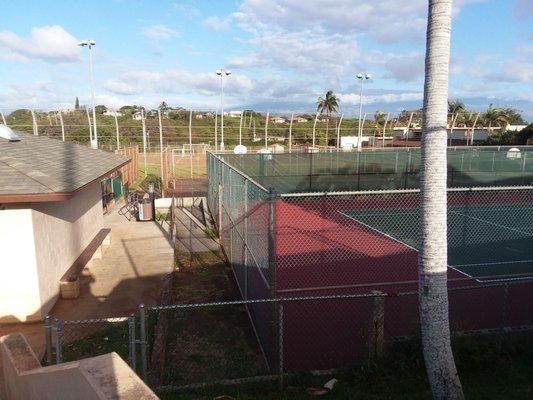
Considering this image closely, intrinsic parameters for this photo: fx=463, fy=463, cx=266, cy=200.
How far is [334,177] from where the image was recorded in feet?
77.6

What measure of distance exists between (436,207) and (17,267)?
801 cm

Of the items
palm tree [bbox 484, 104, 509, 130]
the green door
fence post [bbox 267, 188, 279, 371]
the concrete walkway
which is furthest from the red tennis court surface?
palm tree [bbox 484, 104, 509, 130]

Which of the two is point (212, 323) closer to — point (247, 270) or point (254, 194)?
point (247, 270)

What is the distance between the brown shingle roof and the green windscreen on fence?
10085 mm

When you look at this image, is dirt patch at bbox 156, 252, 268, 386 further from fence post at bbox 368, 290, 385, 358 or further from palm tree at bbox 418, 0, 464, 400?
palm tree at bbox 418, 0, 464, 400

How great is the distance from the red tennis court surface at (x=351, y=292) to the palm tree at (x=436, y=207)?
1662 millimetres

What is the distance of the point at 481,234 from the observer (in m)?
15.8

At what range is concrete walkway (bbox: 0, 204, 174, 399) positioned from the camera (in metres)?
9.47

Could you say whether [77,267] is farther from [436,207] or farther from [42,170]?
[436,207]

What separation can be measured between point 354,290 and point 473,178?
682 inches

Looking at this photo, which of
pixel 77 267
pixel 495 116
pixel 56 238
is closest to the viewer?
pixel 56 238

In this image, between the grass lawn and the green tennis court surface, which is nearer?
the grass lawn

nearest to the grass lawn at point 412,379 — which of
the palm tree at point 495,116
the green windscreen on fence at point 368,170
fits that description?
the green windscreen on fence at point 368,170

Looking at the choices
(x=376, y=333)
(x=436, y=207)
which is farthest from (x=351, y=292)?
(x=436, y=207)
